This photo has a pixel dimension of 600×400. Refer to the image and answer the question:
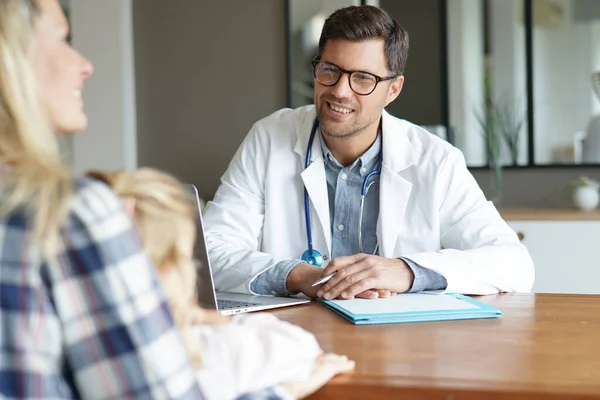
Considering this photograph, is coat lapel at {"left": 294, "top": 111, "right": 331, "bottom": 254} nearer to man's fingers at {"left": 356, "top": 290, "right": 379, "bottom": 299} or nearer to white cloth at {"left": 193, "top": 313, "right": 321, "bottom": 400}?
man's fingers at {"left": 356, "top": 290, "right": 379, "bottom": 299}

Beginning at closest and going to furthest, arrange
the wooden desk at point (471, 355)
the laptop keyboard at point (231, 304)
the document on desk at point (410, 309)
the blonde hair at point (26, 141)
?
1. the blonde hair at point (26, 141)
2. the wooden desk at point (471, 355)
3. the document on desk at point (410, 309)
4. the laptop keyboard at point (231, 304)

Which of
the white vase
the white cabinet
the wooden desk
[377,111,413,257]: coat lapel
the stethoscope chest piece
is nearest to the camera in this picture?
the wooden desk

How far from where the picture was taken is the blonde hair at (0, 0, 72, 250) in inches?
28.5

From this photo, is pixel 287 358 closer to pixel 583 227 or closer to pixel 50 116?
pixel 50 116

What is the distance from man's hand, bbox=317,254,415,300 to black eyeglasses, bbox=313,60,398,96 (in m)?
0.66

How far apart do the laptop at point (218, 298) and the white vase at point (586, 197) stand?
83.8 inches

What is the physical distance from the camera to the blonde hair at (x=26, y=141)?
2.37ft

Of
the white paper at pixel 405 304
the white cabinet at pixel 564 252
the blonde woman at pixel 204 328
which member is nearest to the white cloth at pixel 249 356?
the blonde woman at pixel 204 328

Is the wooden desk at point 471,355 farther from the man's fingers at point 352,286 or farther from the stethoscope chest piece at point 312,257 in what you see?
the stethoscope chest piece at point 312,257

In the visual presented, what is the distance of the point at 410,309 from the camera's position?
4.76 ft

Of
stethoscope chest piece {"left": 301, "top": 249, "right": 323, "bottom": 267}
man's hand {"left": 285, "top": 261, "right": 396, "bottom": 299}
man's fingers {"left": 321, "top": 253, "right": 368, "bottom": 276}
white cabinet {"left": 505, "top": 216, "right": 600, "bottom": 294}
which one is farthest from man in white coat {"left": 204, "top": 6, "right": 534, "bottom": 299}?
white cabinet {"left": 505, "top": 216, "right": 600, "bottom": 294}

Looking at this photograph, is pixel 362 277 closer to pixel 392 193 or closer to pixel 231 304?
pixel 231 304

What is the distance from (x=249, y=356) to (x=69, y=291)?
0.28m

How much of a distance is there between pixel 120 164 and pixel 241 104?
2.36 ft
